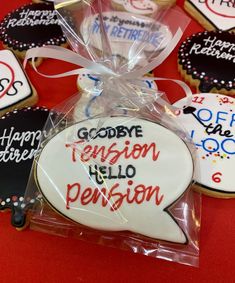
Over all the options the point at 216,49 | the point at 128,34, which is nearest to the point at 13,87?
the point at 128,34

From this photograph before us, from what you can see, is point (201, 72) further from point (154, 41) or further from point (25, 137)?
point (25, 137)

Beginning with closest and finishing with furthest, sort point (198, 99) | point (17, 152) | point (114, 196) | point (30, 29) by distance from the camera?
point (114, 196) → point (17, 152) → point (198, 99) → point (30, 29)

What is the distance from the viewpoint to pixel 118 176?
2.83 ft

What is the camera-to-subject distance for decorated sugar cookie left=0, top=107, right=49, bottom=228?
0.93m

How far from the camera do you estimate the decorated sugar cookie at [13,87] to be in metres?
1.10

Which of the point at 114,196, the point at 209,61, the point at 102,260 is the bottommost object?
the point at 102,260

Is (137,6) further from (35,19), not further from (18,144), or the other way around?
(18,144)

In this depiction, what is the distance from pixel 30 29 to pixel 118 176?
0.63m

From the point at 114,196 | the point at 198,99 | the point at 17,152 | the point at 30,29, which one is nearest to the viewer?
the point at 114,196

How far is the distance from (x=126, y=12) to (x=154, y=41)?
0.67 feet

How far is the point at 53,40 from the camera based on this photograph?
124 centimetres

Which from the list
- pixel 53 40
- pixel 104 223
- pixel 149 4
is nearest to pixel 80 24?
pixel 53 40

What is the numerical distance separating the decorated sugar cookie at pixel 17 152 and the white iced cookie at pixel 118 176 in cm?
9

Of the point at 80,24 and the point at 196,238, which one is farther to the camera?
the point at 80,24
